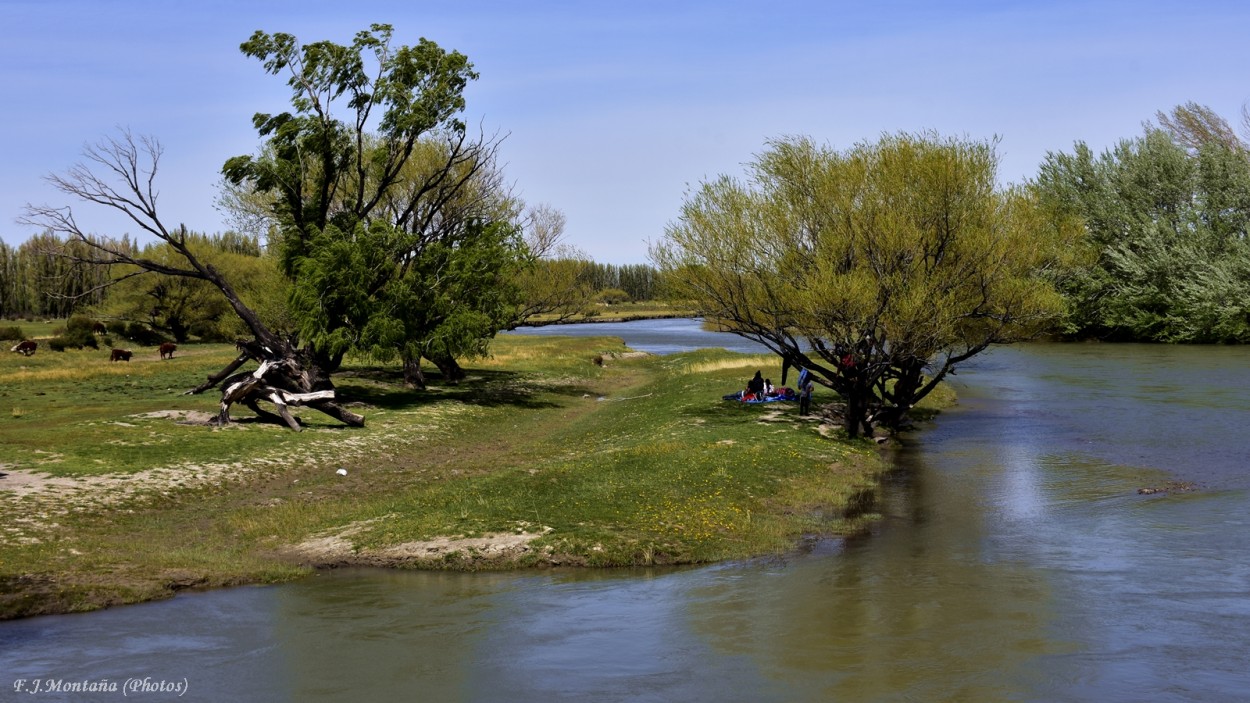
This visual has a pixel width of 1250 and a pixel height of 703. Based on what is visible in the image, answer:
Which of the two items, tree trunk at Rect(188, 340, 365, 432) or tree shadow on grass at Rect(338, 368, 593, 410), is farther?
tree shadow on grass at Rect(338, 368, 593, 410)

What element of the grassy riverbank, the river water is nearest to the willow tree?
the grassy riverbank

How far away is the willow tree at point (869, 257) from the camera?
32781 mm

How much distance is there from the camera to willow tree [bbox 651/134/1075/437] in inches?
1291

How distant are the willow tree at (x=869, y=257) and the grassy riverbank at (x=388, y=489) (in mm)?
3470

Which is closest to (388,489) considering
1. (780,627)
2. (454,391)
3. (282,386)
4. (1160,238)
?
(282,386)

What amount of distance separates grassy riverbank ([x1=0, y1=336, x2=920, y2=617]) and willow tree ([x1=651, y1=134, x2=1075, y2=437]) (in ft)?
11.4

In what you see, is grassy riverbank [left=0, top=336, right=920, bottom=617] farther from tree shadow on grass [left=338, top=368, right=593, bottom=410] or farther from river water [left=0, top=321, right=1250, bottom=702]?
river water [left=0, top=321, right=1250, bottom=702]

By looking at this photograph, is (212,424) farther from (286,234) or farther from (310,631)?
(310,631)

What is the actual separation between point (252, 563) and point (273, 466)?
371 inches

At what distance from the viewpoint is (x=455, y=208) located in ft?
155

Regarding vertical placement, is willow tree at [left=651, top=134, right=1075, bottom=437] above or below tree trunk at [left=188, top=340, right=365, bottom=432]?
above

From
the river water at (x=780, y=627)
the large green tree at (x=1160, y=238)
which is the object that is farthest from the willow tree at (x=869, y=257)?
the large green tree at (x=1160, y=238)

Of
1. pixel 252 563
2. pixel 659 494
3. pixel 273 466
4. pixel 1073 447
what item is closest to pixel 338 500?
pixel 273 466

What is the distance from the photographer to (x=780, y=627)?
14570mm
